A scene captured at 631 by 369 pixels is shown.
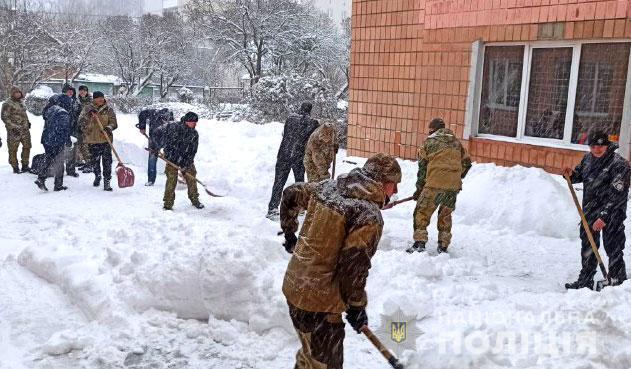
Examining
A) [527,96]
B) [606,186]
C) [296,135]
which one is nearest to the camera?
[606,186]

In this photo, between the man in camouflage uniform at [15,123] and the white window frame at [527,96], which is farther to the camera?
the man in camouflage uniform at [15,123]

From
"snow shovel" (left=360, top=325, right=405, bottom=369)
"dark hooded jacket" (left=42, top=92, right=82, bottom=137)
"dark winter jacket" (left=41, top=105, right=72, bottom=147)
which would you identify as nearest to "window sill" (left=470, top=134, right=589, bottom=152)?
"snow shovel" (left=360, top=325, right=405, bottom=369)

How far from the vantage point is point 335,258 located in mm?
2973

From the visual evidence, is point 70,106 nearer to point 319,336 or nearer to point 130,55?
point 319,336

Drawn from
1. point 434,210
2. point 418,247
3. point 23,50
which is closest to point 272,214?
point 418,247

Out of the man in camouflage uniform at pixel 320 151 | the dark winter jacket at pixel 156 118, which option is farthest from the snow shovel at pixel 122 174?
the man in camouflage uniform at pixel 320 151

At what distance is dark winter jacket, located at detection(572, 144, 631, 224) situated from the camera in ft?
16.7

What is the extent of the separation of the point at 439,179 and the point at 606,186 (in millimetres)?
1693

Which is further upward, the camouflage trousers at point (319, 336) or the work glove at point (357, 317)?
the work glove at point (357, 317)

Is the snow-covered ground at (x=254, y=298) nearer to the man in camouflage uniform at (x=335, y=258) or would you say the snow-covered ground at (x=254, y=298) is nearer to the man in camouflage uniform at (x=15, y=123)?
the man in camouflage uniform at (x=335, y=258)

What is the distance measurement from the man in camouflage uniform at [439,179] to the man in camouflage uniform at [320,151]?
1.47m

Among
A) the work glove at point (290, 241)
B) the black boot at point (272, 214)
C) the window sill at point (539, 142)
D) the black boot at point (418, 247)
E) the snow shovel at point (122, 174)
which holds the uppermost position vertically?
the window sill at point (539, 142)

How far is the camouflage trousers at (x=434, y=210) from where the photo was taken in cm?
641

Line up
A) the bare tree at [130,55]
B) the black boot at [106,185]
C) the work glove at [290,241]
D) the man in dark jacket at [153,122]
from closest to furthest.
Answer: the work glove at [290,241] → the black boot at [106,185] → the man in dark jacket at [153,122] → the bare tree at [130,55]
